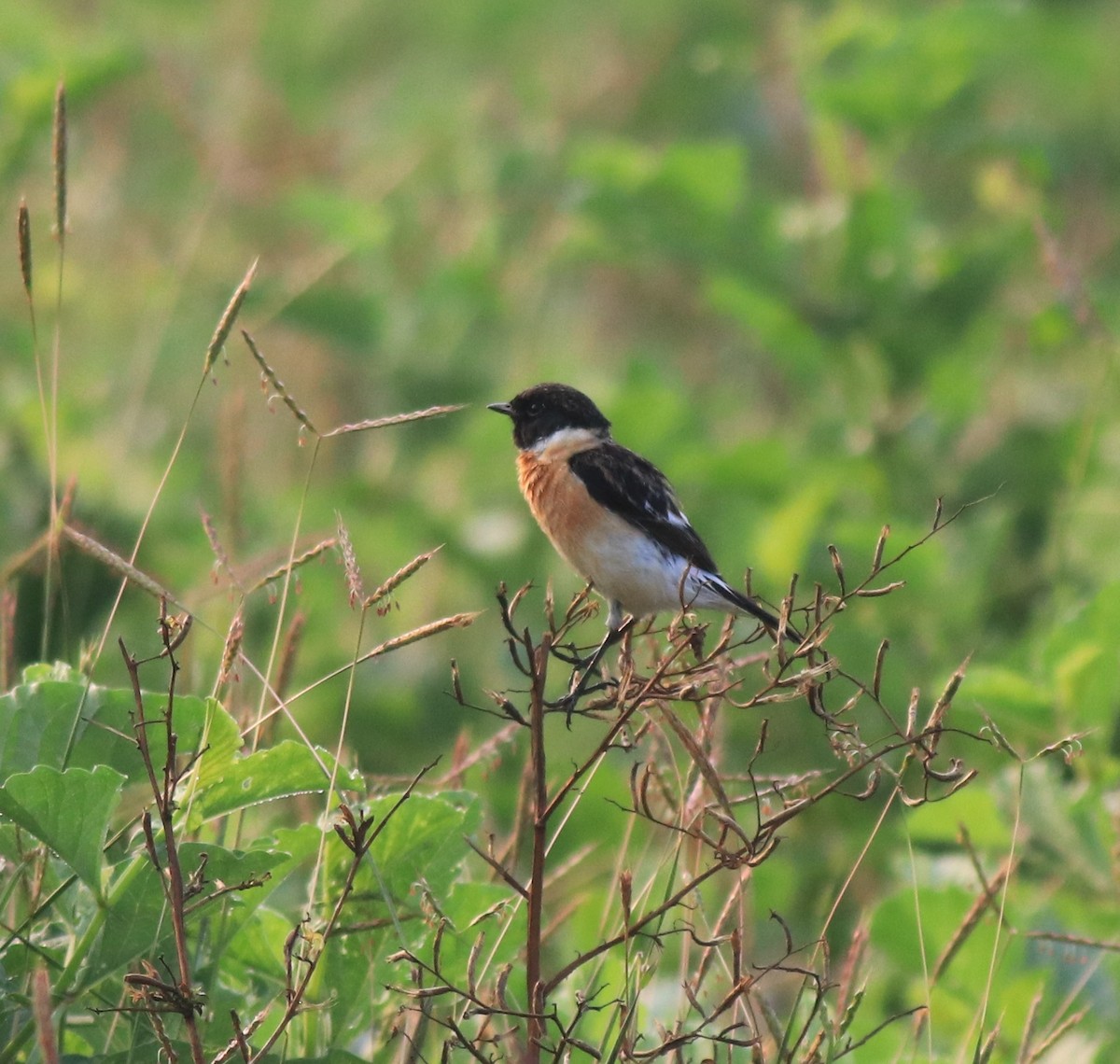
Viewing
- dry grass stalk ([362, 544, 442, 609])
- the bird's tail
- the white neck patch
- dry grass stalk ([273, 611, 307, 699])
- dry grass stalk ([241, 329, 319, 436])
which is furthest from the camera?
the white neck patch

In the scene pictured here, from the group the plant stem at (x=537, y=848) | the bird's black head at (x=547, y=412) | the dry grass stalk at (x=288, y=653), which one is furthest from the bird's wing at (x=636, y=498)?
the plant stem at (x=537, y=848)

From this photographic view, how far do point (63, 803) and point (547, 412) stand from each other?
2627mm

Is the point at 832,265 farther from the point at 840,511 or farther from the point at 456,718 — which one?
the point at 456,718

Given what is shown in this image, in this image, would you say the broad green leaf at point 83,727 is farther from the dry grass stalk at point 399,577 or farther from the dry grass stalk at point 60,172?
the dry grass stalk at point 60,172

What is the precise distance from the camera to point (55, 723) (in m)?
2.47

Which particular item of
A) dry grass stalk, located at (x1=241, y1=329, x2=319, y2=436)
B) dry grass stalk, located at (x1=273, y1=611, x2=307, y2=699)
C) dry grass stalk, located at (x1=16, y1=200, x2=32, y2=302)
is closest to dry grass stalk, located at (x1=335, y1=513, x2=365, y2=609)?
dry grass stalk, located at (x1=241, y1=329, x2=319, y2=436)

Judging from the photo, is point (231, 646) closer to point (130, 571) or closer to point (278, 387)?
point (130, 571)

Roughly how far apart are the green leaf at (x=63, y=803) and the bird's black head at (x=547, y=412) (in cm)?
252

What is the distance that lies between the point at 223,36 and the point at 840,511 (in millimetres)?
5529

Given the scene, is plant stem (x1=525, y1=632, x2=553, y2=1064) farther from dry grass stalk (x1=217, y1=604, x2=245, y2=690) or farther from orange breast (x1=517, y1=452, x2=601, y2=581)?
orange breast (x1=517, y1=452, x2=601, y2=581)

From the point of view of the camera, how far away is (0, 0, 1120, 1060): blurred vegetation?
4258mm

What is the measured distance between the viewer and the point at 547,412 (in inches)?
185

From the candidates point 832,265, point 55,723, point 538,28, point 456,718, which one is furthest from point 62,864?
point 538,28

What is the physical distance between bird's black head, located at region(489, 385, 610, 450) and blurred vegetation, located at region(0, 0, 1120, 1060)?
2.54 ft
